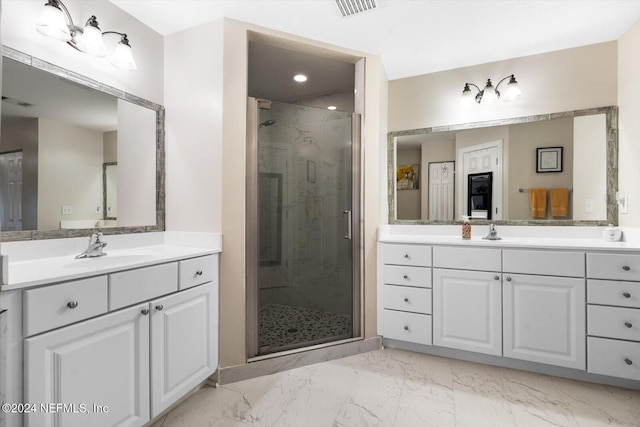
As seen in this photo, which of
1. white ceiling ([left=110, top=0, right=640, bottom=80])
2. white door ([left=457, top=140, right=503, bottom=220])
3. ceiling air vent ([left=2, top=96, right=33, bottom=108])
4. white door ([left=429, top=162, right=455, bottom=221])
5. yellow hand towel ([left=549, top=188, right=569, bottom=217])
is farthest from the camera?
white door ([left=429, top=162, right=455, bottom=221])

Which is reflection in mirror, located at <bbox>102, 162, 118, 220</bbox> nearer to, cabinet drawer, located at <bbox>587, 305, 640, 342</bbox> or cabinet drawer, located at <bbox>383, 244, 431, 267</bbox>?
cabinet drawer, located at <bbox>383, 244, 431, 267</bbox>

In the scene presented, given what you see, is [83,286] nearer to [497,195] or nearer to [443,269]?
[443,269]

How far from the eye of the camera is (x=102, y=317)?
1.25 metres

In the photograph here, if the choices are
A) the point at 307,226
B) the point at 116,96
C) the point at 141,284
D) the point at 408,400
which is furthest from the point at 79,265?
the point at 408,400

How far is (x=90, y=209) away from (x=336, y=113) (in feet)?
5.96

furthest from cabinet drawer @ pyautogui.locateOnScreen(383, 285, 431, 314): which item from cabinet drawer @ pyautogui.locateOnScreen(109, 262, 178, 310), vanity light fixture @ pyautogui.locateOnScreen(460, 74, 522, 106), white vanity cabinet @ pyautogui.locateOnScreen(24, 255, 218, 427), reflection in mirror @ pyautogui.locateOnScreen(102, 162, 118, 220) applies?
reflection in mirror @ pyautogui.locateOnScreen(102, 162, 118, 220)

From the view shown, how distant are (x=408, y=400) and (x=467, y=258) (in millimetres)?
1021

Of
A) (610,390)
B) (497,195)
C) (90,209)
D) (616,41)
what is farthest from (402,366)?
(616,41)

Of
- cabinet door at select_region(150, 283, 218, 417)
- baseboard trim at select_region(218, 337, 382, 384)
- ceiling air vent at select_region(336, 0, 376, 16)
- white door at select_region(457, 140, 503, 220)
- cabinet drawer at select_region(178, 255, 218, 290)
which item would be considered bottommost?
baseboard trim at select_region(218, 337, 382, 384)

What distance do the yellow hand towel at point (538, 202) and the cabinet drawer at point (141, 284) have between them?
2637 millimetres

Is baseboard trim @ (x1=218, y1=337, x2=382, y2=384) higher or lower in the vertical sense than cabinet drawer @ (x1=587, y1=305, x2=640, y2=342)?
lower

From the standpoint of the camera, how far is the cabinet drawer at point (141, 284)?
1312mm

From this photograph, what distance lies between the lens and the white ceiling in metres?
1.90

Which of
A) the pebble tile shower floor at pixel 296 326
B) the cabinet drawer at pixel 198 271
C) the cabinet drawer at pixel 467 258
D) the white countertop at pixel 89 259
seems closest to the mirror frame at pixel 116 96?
the white countertop at pixel 89 259
